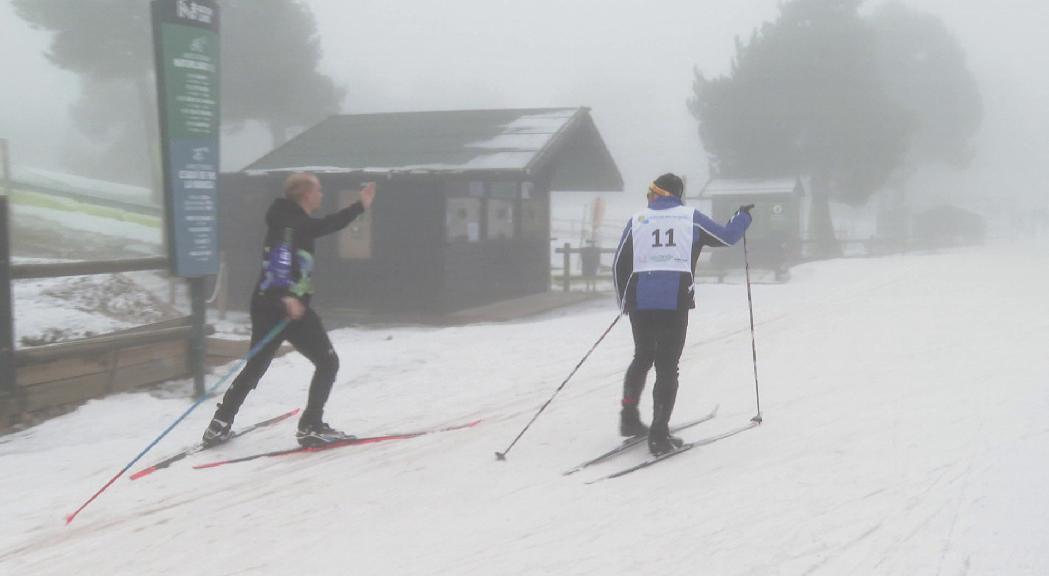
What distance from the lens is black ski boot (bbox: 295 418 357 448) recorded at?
6262 millimetres

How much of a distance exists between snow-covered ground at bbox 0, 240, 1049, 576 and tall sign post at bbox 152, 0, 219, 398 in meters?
1.24

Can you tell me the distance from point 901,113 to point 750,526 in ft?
143

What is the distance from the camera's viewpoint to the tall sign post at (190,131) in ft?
24.3

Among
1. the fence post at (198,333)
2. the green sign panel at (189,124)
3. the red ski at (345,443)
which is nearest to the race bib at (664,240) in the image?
the red ski at (345,443)

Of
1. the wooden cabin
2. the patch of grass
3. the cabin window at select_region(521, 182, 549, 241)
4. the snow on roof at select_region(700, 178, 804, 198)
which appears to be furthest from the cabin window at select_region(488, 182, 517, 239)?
the snow on roof at select_region(700, 178, 804, 198)

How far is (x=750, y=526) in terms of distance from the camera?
4.63m

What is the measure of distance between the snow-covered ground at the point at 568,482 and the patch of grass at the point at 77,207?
19.1 metres

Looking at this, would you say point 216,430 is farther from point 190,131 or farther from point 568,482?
point 190,131

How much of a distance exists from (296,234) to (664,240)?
7.53 feet

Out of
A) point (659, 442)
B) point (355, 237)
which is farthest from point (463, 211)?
point (659, 442)

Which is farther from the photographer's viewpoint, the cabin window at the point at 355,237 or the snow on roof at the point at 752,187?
the snow on roof at the point at 752,187

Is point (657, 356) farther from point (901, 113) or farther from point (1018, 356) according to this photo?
point (901, 113)

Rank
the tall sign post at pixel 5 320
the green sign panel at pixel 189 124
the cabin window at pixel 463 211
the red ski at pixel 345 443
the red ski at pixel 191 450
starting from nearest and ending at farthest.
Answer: the red ski at pixel 191 450 < the red ski at pixel 345 443 < the tall sign post at pixel 5 320 < the green sign panel at pixel 189 124 < the cabin window at pixel 463 211

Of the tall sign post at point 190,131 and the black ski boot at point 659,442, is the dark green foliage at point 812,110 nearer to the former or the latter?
the tall sign post at point 190,131
